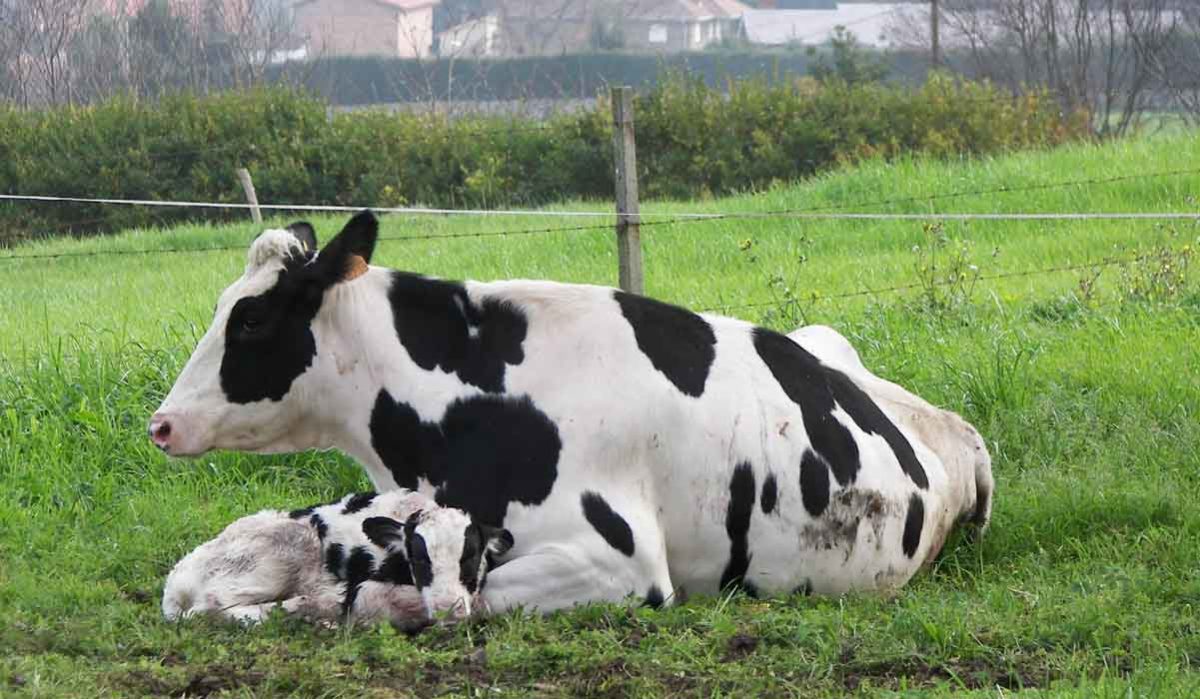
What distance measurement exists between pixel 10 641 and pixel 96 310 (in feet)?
27.9

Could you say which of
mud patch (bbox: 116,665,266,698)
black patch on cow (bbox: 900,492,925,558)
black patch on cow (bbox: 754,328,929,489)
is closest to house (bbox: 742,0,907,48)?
black patch on cow (bbox: 754,328,929,489)

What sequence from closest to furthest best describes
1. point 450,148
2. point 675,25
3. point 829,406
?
point 829,406 → point 450,148 → point 675,25

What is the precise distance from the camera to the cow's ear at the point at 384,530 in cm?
572

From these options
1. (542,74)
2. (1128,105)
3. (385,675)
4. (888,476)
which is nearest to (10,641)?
(385,675)

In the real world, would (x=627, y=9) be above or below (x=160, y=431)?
above

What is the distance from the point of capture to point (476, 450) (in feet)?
19.8

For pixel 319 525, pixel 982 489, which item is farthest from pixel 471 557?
pixel 982 489

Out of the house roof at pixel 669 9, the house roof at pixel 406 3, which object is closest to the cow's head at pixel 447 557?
the house roof at pixel 406 3

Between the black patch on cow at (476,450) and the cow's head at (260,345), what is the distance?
38 cm

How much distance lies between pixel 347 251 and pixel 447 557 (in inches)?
50.2

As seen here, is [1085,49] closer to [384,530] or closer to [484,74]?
[484,74]

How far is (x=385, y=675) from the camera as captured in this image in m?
5.19

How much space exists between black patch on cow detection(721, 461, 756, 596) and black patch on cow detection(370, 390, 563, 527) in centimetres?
68

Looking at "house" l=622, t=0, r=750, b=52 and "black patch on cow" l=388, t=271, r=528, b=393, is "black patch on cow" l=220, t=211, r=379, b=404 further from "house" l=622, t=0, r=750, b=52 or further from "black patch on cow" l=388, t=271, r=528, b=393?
"house" l=622, t=0, r=750, b=52
